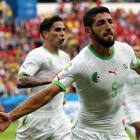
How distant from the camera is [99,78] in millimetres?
5570

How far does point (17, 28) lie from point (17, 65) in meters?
4.86

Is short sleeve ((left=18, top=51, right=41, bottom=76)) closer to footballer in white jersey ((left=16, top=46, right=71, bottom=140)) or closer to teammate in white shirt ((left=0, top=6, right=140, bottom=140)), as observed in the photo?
footballer in white jersey ((left=16, top=46, right=71, bottom=140))

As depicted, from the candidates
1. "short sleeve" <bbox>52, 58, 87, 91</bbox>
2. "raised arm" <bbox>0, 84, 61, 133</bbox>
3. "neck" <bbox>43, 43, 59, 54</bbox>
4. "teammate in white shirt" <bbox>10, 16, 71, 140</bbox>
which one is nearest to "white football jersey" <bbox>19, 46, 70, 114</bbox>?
"teammate in white shirt" <bbox>10, 16, 71, 140</bbox>

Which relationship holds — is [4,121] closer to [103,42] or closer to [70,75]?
[70,75]

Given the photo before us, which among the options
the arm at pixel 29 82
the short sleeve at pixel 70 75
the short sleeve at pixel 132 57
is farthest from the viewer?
the arm at pixel 29 82

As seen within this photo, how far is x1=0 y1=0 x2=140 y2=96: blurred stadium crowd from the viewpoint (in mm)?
21828

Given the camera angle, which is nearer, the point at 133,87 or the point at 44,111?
the point at 44,111

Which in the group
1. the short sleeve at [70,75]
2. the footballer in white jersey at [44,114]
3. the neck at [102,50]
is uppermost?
the neck at [102,50]

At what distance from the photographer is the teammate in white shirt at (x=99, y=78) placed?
214 inches

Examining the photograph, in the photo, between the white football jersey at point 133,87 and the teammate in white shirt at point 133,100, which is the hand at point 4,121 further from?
the white football jersey at point 133,87

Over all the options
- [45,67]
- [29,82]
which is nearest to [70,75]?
[29,82]

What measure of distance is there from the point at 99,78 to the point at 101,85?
0.30ft

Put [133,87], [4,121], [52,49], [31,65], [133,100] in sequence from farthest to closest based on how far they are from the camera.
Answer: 1. [133,100]
2. [133,87]
3. [52,49]
4. [31,65]
5. [4,121]

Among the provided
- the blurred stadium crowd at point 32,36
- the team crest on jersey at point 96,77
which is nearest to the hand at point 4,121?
the team crest on jersey at point 96,77
